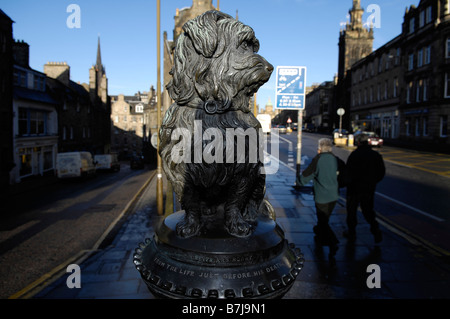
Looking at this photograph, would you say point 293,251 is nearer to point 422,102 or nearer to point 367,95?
point 422,102

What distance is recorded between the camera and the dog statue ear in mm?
2160

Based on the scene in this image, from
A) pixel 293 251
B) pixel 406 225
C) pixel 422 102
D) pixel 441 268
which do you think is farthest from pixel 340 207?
pixel 422 102

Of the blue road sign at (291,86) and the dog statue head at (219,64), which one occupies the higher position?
the blue road sign at (291,86)

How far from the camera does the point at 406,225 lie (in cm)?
753

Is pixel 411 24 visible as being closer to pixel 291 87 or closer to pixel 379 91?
pixel 379 91

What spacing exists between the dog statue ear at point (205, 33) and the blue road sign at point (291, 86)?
29.4 ft

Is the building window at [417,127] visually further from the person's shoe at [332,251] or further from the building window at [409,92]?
the person's shoe at [332,251]

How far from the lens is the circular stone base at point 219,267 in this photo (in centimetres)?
200

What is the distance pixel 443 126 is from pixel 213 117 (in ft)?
115

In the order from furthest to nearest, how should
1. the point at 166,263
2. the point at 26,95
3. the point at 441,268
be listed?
the point at 26,95 → the point at 441,268 → the point at 166,263

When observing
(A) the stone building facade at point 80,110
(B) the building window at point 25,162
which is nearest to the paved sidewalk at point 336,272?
(B) the building window at point 25,162

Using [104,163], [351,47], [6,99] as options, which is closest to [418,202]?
[6,99]

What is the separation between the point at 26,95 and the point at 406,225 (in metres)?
28.7

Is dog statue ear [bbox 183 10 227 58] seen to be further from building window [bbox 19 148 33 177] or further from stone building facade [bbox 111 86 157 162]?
stone building facade [bbox 111 86 157 162]
